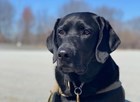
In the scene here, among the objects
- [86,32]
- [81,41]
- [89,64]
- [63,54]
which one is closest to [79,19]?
[86,32]

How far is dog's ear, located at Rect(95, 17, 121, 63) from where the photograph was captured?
5105 mm

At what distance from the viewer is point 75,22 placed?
212 inches

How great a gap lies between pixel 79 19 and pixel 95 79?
2.69ft

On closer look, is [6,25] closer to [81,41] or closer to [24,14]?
[24,14]

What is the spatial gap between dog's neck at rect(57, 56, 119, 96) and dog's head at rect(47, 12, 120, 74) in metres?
0.18

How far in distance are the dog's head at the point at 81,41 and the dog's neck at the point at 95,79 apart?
0.18m

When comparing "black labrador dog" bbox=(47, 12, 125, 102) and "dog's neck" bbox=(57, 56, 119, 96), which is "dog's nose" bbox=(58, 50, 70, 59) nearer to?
"black labrador dog" bbox=(47, 12, 125, 102)

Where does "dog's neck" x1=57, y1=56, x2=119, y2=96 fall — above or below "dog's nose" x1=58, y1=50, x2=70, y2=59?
below

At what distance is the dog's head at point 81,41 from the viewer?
16.0ft

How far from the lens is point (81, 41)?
5.10 m

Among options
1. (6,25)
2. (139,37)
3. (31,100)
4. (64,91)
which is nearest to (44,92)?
(31,100)

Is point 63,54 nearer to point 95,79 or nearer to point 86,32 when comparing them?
point 86,32

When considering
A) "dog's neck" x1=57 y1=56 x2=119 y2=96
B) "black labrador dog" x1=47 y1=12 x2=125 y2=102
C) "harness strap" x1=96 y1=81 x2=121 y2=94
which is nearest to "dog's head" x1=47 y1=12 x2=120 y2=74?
"black labrador dog" x1=47 y1=12 x2=125 y2=102

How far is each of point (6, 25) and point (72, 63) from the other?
8957 cm
